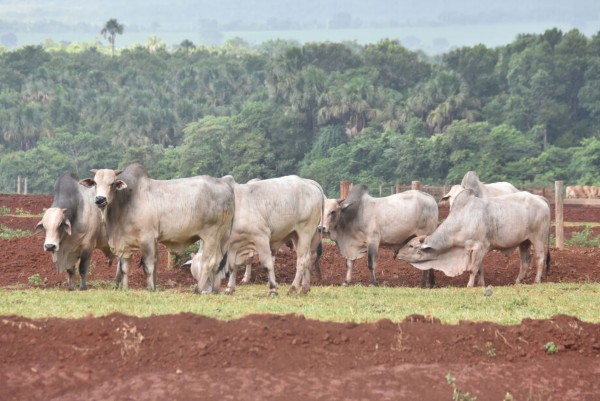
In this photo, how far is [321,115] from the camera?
74.7 metres

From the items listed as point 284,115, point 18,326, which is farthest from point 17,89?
point 18,326

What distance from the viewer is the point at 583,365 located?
38.3 feet

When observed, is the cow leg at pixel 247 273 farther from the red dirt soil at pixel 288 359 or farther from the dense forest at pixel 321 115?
the dense forest at pixel 321 115

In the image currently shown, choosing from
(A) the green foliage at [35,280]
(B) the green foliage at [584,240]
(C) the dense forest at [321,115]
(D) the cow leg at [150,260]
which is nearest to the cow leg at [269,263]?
(D) the cow leg at [150,260]

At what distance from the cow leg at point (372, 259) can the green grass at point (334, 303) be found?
216 cm

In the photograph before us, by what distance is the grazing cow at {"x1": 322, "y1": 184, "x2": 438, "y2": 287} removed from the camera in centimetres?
2033

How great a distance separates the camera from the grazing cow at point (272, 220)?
16.2 meters

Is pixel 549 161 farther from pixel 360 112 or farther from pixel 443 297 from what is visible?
pixel 443 297

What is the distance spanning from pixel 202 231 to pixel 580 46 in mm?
71331

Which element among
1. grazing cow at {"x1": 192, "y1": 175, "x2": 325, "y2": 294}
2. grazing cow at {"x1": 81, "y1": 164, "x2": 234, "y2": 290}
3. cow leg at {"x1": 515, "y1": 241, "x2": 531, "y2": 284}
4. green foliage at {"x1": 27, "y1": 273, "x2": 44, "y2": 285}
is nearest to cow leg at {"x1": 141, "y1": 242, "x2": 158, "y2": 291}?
grazing cow at {"x1": 81, "y1": 164, "x2": 234, "y2": 290}

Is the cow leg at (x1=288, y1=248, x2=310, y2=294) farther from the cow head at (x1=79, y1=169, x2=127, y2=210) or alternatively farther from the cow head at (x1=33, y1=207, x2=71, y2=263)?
the cow head at (x1=33, y1=207, x2=71, y2=263)

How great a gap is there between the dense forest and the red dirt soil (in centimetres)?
4566

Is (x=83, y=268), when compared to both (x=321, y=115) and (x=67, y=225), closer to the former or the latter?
(x=67, y=225)

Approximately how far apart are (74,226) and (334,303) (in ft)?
13.0
